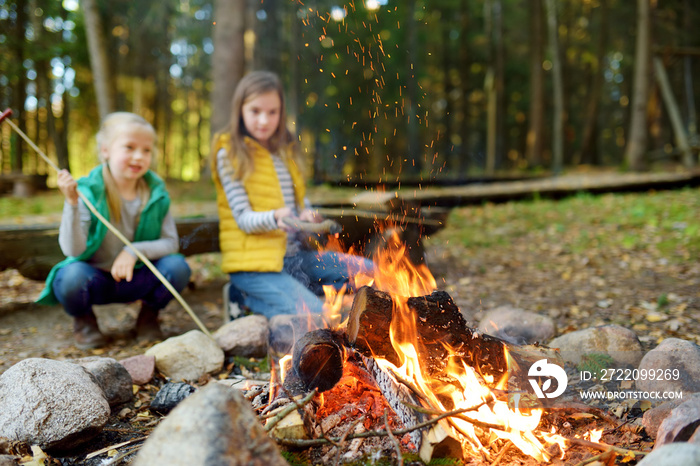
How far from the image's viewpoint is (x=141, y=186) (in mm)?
3660

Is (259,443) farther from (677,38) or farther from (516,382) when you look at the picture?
(677,38)

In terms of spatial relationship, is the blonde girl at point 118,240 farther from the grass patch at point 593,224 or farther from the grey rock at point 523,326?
the grass patch at point 593,224

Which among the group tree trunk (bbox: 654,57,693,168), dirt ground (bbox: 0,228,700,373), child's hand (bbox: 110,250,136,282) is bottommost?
dirt ground (bbox: 0,228,700,373)

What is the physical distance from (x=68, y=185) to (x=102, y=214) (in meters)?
0.37

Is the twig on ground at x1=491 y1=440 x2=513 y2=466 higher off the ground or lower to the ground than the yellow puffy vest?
lower

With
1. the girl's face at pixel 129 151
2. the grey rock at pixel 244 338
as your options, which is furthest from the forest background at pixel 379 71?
the grey rock at pixel 244 338

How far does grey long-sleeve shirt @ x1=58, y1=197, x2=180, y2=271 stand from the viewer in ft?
10.6

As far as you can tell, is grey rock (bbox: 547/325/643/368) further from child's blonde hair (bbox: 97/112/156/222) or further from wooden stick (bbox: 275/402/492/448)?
child's blonde hair (bbox: 97/112/156/222)

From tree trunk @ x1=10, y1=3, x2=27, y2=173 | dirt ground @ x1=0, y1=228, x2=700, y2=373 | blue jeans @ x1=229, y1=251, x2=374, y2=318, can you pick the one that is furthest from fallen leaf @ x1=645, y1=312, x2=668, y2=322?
tree trunk @ x1=10, y1=3, x2=27, y2=173

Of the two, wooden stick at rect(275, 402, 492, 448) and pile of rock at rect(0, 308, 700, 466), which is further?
wooden stick at rect(275, 402, 492, 448)

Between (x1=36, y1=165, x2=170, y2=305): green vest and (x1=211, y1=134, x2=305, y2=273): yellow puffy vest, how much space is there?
0.44 m

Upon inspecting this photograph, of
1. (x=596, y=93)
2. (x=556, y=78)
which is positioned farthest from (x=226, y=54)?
(x=596, y=93)

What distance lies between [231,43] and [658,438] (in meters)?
8.92

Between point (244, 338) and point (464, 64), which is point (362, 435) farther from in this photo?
point (464, 64)
